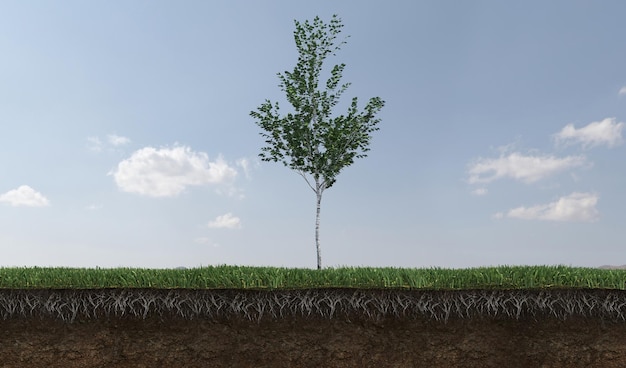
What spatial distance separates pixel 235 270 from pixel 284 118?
737 cm

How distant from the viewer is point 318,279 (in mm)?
7719

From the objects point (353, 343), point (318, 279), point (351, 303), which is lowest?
point (353, 343)

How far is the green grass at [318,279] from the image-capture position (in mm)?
7621

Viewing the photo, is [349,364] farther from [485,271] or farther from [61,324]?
[61,324]

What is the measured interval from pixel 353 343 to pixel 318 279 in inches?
40.3

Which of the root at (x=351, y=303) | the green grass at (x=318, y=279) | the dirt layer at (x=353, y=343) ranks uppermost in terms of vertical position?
the green grass at (x=318, y=279)

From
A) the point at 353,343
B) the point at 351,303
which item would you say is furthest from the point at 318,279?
the point at 353,343

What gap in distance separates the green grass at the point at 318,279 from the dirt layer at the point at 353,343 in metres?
0.54

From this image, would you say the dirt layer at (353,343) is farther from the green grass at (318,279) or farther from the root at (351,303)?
the green grass at (318,279)

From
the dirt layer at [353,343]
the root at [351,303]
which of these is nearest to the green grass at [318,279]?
the root at [351,303]

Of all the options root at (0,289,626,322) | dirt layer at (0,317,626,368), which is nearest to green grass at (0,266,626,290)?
root at (0,289,626,322)

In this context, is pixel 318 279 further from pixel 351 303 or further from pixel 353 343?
pixel 353 343

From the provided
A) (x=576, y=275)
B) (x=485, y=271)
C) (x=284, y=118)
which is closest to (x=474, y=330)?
(x=485, y=271)

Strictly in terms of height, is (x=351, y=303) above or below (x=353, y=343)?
above
